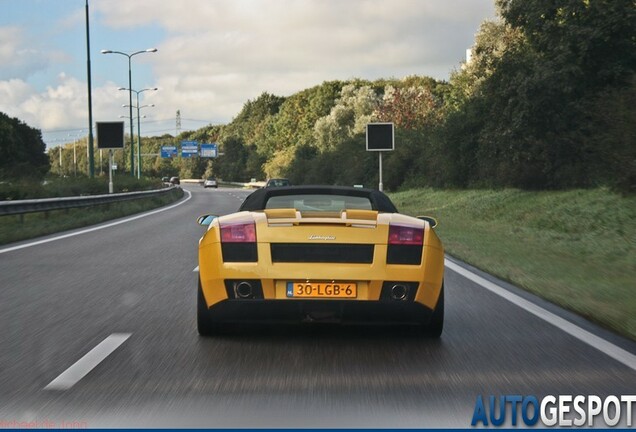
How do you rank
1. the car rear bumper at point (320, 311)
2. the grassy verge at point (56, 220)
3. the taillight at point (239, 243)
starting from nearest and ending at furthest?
the car rear bumper at point (320, 311), the taillight at point (239, 243), the grassy verge at point (56, 220)

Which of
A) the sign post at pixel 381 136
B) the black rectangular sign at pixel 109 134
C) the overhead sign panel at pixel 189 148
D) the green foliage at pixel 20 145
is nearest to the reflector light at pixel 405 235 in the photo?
the sign post at pixel 381 136

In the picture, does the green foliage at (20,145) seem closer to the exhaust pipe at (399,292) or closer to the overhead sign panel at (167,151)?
the overhead sign panel at (167,151)

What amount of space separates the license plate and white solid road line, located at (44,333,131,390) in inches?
55.9

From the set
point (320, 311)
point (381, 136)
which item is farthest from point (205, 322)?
point (381, 136)

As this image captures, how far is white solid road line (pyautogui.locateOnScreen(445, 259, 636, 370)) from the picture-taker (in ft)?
19.5

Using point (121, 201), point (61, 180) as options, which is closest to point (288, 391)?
point (121, 201)

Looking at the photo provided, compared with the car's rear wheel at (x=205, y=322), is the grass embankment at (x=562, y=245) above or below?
below

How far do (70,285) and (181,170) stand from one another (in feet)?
595

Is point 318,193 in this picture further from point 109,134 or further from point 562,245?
point 109,134

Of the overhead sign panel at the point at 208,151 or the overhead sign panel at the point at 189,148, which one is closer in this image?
the overhead sign panel at the point at 189,148

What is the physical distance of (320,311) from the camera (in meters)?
A: 6.14

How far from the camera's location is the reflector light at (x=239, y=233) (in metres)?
6.31

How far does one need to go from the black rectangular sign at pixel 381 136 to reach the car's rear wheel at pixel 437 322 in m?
35.0

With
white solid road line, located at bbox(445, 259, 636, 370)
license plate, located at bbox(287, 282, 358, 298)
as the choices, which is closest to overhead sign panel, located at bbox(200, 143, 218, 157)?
white solid road line, located at bbox(445, 259, 636, 370)
